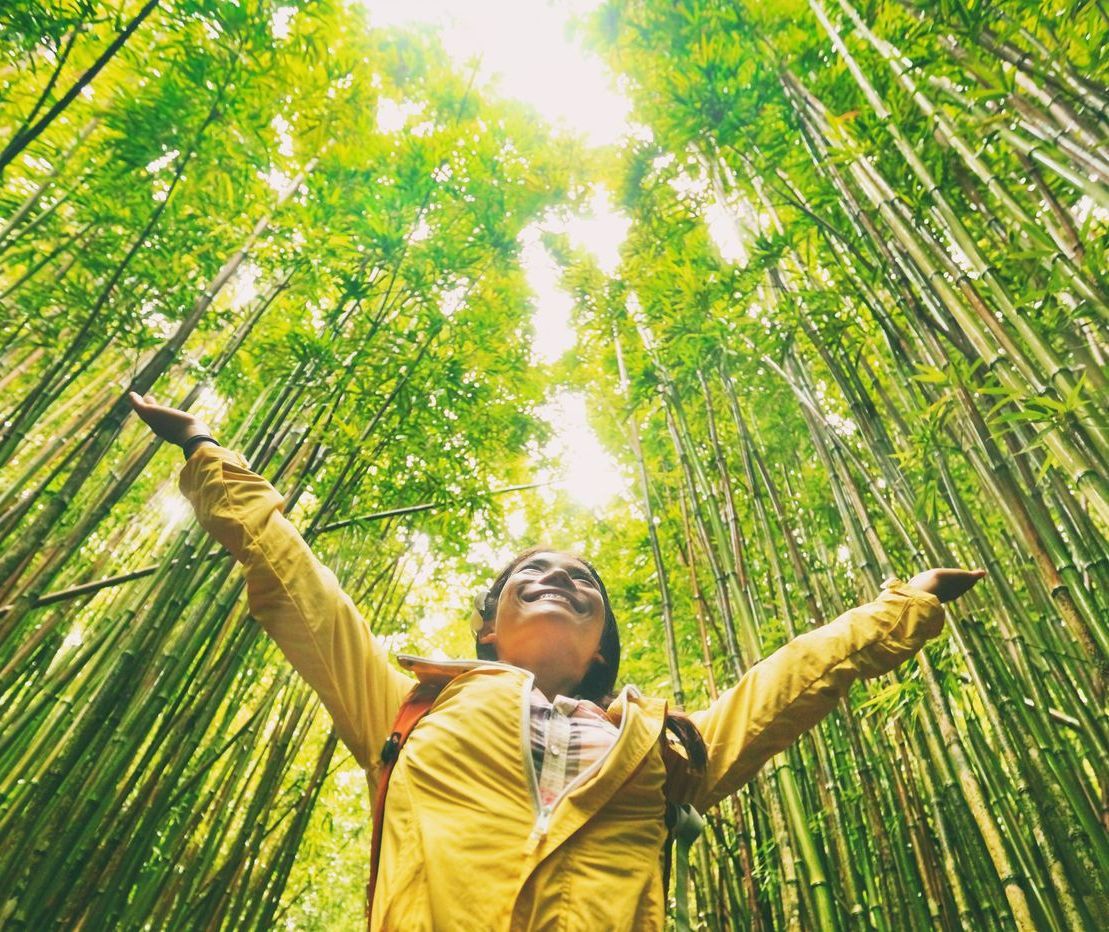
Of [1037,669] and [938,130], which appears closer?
[1037,669]

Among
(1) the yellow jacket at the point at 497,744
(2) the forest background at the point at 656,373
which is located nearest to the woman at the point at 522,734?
(1) the yellow jacket at the point at 497,744

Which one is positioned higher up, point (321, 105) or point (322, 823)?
point (321, 105)

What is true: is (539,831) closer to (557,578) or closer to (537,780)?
(537,780)

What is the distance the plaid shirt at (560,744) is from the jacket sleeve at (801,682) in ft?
0.72

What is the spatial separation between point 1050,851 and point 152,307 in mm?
3234

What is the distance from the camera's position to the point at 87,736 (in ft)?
5.64

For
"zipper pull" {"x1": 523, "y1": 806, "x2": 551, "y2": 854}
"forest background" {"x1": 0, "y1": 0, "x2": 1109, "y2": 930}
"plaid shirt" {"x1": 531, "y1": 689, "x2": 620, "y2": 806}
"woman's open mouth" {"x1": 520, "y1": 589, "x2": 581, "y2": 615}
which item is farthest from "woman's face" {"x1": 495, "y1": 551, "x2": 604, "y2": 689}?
"forest background" {"x1": 0, "y1": 0, "x2": 1109, "y2": 930}

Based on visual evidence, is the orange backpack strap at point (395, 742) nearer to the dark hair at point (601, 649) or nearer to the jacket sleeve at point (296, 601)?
the jacket sleeve at point (296, 601)

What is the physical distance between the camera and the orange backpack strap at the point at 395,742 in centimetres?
100

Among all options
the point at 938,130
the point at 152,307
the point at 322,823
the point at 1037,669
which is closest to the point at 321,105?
the point at 152,307

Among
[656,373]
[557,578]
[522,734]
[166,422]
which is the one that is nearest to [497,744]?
[522,734]

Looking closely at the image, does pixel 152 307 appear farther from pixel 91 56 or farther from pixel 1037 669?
pixel 1037 669

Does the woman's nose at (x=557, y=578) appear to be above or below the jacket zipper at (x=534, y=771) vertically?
above

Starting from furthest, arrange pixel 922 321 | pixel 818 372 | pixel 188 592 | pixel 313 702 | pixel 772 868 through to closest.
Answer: pixel 313 702 < pixel 818 372 < pixel 772 868 < pixel 188 592 < pixel 922 321
